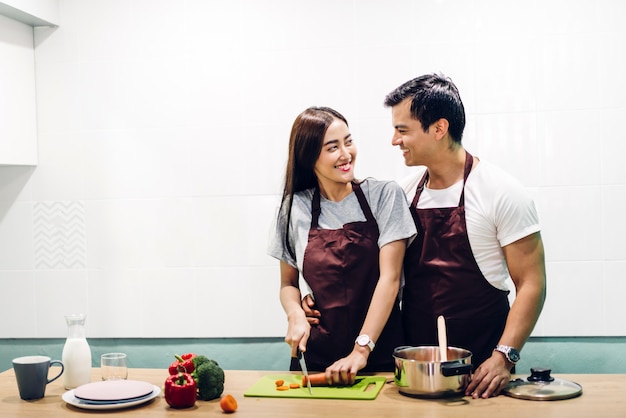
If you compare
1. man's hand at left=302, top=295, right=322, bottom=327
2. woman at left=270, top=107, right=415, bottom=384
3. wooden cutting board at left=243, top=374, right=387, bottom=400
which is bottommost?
wooden cutting board at left=243, top=374, right=387, bottom=400

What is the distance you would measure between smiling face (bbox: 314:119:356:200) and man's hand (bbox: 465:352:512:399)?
78 centimetres

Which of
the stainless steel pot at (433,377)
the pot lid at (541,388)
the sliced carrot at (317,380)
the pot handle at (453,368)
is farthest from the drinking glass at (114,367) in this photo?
the pot lid at (541,388)

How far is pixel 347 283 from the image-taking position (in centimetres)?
250

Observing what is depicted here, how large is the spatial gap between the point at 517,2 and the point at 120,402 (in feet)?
7.44

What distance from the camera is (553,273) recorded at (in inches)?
126

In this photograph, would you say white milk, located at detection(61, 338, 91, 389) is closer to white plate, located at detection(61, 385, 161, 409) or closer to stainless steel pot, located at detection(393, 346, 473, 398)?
white plate, located at detection(61, 385, 161, 409)

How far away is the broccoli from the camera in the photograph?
6.59 ft

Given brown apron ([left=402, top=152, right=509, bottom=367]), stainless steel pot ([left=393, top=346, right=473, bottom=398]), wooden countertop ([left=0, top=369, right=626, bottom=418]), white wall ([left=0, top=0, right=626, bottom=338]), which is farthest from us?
white wall ([left=0, top=0, right=626, bottom=338])

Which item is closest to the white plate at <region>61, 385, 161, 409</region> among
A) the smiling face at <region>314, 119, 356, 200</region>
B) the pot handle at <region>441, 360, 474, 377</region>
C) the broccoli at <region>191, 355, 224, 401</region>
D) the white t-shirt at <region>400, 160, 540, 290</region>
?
A: the broccoli at <region>191, 355, 224, 401</region>

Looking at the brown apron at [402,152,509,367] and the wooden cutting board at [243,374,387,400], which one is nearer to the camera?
the wooden cutting board at [243,374,387,400]

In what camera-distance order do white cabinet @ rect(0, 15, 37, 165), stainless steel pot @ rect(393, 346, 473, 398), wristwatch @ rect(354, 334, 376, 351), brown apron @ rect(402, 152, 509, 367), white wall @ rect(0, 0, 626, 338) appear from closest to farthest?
1. stainless steel pot @ rect(393, 346, 473, 398)
2. wristwatch @ rect(354, 334, 376, 351)
3. brown apron @ rect(402, 152, 509, 367)
4. white wall @ rect(0, 0, 626, 338)
5. white cabinet @ rect(0, 15, 37, 165)

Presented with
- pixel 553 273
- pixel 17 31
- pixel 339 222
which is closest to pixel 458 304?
pixel 339 222

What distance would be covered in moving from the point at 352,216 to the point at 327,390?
66 cm

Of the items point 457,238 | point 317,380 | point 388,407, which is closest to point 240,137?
point 457,238
